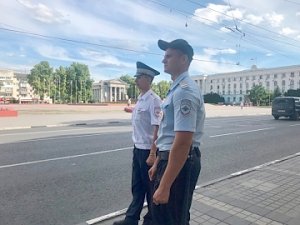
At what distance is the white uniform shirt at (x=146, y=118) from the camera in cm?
335

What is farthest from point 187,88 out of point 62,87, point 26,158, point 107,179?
point 62,87

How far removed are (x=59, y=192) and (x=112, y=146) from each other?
4.60 metres

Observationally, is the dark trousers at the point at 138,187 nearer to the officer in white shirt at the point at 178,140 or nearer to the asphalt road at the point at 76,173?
the asphalt road at the point at 76,173

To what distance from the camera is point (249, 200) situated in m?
4.41

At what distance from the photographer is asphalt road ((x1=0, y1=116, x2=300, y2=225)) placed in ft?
13.3

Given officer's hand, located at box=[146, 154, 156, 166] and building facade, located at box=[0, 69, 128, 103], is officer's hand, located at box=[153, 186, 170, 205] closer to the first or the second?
officer's hand, located at box=[146, 154, 156, 166]

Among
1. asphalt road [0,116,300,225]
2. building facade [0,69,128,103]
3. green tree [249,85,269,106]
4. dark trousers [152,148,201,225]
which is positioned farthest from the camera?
building facade [0,69,128,103]

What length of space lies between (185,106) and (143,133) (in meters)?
1.42

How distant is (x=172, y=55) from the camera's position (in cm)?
222

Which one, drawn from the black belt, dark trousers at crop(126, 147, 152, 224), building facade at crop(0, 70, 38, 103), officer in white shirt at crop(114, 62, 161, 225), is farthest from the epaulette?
building facade at crop(0, 70, 38, 103)

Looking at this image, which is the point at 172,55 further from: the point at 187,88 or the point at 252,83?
the point at 252,83

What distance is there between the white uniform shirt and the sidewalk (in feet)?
3.66

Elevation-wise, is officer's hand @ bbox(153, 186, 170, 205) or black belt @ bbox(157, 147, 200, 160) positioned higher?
black belt @ bbox(157, 147, 200, 160)

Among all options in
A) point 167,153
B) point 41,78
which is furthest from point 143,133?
point 41,78
